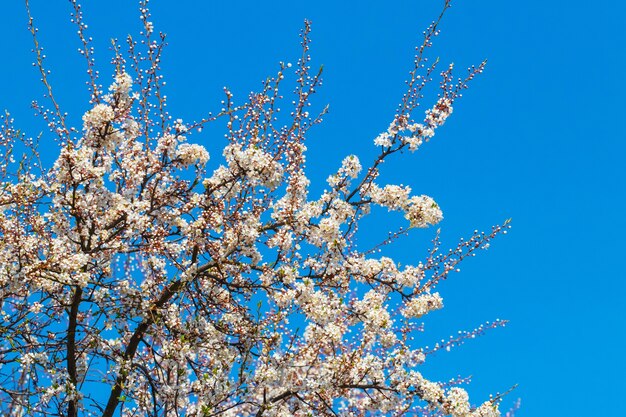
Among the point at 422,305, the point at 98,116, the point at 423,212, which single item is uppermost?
the point at 98,116

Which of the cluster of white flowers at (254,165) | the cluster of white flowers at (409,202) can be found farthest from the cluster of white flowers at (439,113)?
the cluster of white flowers at (254,165)

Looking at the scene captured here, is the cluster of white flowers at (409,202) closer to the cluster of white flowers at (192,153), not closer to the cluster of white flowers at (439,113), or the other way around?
the cluster of white flowers at (439,113)

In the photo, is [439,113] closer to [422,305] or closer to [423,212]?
[423,212]

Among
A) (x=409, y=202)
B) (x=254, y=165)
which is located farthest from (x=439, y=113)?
(x=254, y=165)

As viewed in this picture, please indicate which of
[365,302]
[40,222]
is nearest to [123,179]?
[40,222]

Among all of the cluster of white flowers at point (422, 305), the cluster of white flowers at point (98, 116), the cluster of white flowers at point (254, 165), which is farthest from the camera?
the cluster of white flowers at point (422, 305)

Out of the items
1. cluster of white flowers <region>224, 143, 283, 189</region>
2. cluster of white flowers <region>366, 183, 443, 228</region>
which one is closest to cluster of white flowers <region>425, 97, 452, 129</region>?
cluster of white flowers <region>366, 183, 443, 228</region>

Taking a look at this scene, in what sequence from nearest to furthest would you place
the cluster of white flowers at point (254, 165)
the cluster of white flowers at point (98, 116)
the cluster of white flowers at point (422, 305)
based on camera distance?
the cluster of white flowers at point (98, 116)
the cluster of white flowers at point (254, 165)
the cluster of white flowers at point (422, 305)

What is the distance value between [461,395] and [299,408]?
6.47 ft

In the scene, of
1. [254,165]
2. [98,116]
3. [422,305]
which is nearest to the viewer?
[98,116]

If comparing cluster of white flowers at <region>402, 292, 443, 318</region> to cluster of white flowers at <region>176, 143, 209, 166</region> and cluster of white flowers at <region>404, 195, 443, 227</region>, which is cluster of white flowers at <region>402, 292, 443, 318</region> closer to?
cluster of white flowers at <region>404, 195, 443, 227</region>

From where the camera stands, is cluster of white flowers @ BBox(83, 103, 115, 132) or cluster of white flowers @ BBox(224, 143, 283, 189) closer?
cluster of white flowers @ BBox(83, 103, 115, 132)

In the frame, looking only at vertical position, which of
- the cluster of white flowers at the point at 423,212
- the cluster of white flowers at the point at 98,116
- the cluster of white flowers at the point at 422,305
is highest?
the cluster of white flowers at the point at 98,116

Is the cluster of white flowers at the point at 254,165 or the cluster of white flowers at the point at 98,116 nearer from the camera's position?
the cluster of white flowers at the point at 98,116
